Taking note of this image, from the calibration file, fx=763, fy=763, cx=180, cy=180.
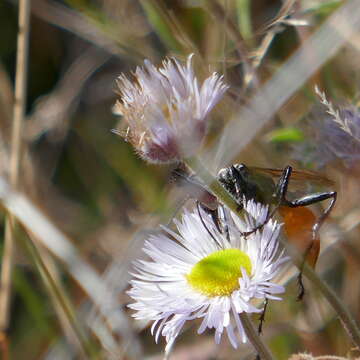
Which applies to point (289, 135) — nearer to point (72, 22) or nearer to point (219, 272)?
point (219, 272)

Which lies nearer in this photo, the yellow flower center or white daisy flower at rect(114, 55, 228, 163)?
white daisy flower at rect(114, 55, 228, 163)

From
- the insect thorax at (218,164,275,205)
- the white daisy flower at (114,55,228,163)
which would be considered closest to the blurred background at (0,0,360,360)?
the insect thorax at (218,164,275,205)

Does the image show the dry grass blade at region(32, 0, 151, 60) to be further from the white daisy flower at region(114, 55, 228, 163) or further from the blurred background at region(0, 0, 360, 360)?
the white daisy flower at region(114, 55, 228, 163)

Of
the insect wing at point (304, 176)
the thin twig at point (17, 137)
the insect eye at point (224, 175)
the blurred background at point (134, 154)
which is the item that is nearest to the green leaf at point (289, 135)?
the blurred background at point (134, 154)

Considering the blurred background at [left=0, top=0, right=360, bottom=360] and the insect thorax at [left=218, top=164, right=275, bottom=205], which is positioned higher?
the blurred background at [left=0, top=0, right=360, bottom=360]

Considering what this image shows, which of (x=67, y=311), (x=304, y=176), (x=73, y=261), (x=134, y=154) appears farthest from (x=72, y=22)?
(x=304, y=176)

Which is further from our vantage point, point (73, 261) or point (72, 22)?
point (72, 22)

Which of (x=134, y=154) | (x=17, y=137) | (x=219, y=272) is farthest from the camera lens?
(x=134, y=154)
